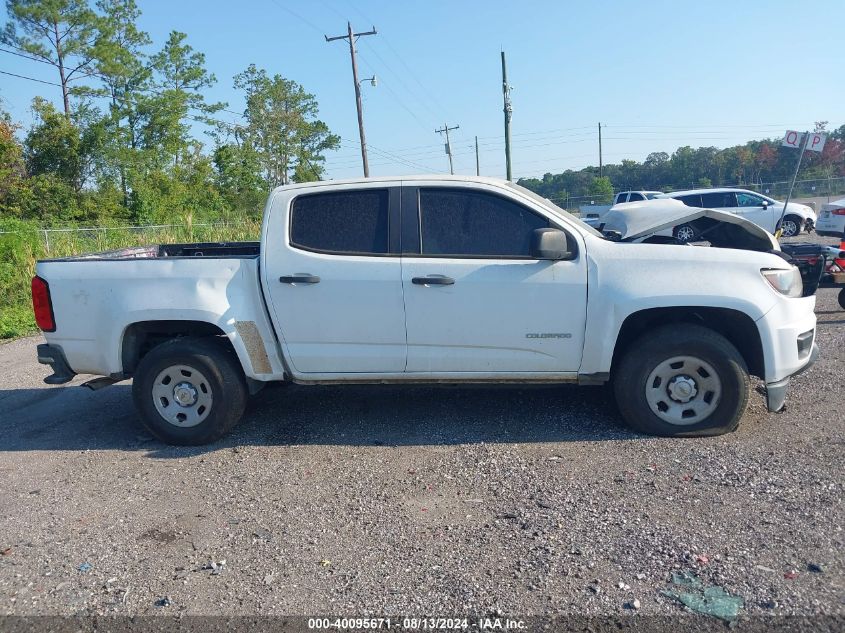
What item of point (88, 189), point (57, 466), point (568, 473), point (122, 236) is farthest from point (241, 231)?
point (568, 473)

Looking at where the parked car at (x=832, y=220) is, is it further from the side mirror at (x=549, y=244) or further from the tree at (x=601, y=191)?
the tree at (x=601, y=191)

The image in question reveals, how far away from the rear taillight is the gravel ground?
0.99 meters

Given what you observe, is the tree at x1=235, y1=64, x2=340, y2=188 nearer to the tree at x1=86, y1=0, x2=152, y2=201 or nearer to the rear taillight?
the tree at x1=86, y1=0, x2=152, y2=201

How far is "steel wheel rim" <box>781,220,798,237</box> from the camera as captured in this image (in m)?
21.6

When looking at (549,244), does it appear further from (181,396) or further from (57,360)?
(57,360)

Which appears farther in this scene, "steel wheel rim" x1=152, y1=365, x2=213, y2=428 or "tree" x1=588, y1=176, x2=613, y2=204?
"tree" x1=588, y1=176, x2=613, y2=204

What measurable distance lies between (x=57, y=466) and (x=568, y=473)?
12.1 ft

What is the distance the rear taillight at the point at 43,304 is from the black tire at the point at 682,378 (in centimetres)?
434

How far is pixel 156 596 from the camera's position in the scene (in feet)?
10.9

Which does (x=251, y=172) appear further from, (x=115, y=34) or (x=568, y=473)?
(x=568, y=473)

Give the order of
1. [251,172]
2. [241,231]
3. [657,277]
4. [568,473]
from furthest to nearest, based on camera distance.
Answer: [251,172] → [241,231] → [657,277] → [568,473]

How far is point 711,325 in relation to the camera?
5.21m

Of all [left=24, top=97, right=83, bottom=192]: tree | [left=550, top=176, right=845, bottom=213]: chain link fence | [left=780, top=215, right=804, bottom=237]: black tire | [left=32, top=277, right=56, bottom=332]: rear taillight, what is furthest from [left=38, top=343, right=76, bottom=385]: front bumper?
[left=550, top=176, right=845, bottom=213]: chain link fence

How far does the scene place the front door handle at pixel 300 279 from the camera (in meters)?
5.09
